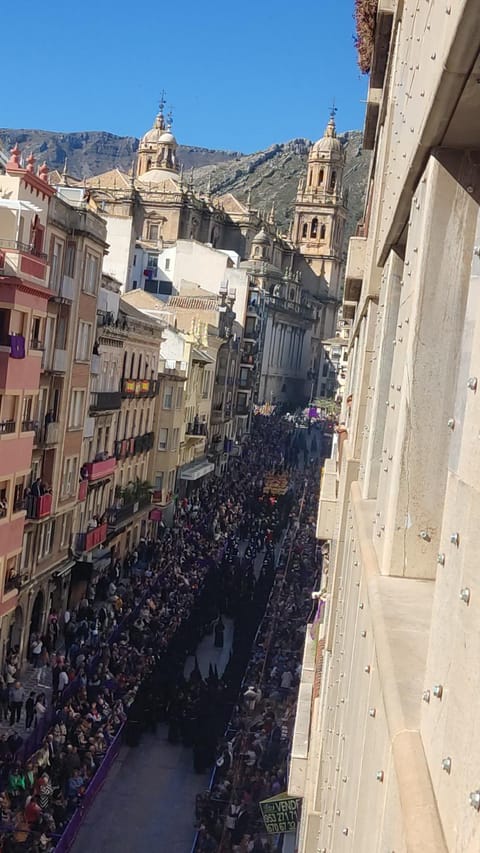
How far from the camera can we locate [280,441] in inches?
3169

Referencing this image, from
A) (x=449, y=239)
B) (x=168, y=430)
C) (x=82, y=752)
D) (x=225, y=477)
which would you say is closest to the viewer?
(x=449, y=239)

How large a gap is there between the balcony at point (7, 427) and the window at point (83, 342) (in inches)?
281

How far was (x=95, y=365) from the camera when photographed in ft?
Result: 107

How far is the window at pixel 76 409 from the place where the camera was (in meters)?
30.0

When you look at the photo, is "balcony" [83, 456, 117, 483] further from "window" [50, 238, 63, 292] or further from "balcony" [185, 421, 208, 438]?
"balcony" [185, 421, 208, 438]

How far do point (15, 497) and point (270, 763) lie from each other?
8771mm

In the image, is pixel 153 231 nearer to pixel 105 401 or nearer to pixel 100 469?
pixel 105 401

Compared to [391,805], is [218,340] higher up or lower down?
higher up

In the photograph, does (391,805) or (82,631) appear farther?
(82,631)

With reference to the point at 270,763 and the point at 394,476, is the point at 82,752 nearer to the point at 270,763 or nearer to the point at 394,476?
the point at 270,763

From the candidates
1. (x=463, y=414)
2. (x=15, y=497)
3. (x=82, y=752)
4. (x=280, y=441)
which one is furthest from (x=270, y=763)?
(x=280, y=441)

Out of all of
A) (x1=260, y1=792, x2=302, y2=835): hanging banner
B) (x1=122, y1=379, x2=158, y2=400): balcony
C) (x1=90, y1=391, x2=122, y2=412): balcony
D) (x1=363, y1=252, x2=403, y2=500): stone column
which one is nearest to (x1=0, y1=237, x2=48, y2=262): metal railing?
(x1=90, y1=391, x2=122, y2=412): balcony

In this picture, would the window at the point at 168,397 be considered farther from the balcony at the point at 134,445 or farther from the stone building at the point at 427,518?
the stone building at the point at 427,518

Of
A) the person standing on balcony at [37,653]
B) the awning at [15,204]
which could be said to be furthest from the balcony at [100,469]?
the awning at [15,204]
